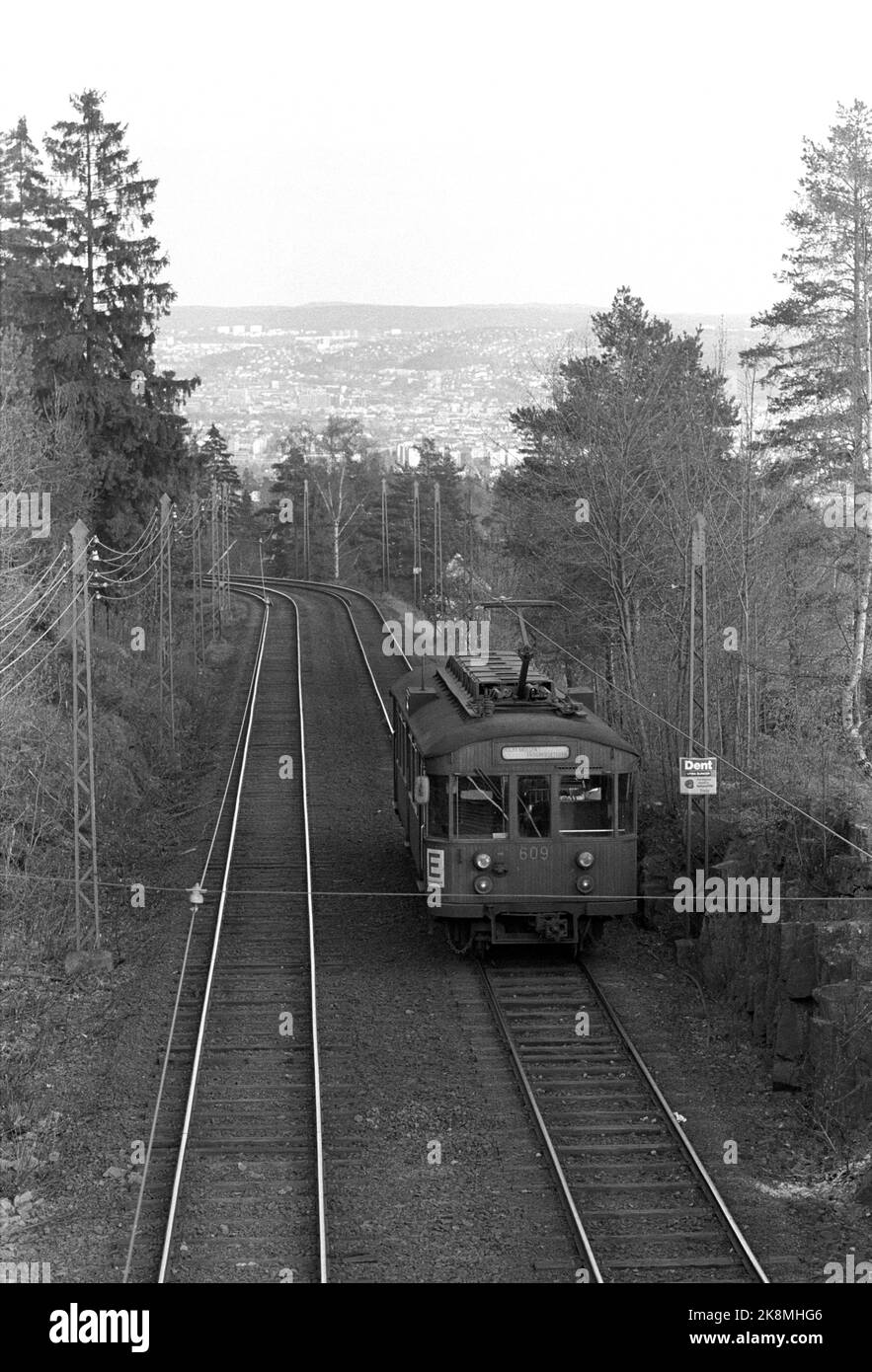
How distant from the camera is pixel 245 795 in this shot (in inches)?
1128

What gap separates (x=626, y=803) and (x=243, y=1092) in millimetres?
5851

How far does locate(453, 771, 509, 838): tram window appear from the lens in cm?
1731

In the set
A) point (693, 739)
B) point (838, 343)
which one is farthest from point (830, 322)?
point (693, 739)

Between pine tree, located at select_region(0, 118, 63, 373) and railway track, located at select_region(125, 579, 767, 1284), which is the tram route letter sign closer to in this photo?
railway track, located at select_region(125, 579, 767, 1284)

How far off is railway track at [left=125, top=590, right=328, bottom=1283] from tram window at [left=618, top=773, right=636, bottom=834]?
4112mm

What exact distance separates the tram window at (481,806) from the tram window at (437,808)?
0.19 metres

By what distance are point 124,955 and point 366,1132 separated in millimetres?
7225

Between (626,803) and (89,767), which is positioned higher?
(626,803)

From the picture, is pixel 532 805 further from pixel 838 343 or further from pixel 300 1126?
pixel 838 343

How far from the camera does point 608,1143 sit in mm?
13219

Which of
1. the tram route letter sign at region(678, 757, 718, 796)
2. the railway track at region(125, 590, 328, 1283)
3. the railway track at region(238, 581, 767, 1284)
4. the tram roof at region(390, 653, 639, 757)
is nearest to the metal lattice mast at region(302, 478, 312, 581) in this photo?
the railway track at region(125, 590, 328, 1283)

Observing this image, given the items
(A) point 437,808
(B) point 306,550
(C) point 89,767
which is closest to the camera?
(A) point 437,808

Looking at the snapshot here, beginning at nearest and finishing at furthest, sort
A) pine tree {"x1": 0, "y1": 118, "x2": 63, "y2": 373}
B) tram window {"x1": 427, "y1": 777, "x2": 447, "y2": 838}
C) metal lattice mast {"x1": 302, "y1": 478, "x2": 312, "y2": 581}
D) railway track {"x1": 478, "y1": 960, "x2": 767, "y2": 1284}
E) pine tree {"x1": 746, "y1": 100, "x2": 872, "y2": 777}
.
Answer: railway track {"x1": 478, "y1": 960, "x2": 767, "y2": 1284}, tram window {"x1": 427, "y1": 777, "x2": 447, "y2": 838}, pine tree {"x1": 746, "y1": 100, "x2": 872, "y2": 777}, pine tree {"x1": 0, "y1": 118, "x2": 63, "y2": 373}, metal lattice mast {"x1": 302, "y1": 478, "x2": 312, "y2": 581}
